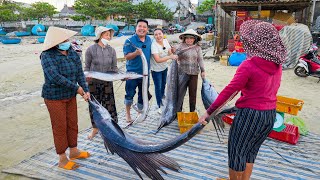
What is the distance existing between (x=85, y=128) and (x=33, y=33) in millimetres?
33328

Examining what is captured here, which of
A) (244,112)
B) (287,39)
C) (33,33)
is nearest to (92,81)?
(244,112)

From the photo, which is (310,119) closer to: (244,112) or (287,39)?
(244,112)

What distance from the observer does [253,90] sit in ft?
6.60

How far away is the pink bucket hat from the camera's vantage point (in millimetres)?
1885

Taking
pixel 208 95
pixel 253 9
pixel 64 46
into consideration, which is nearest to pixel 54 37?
pixel 64 46

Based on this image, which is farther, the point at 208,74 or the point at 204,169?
the point at 208,74

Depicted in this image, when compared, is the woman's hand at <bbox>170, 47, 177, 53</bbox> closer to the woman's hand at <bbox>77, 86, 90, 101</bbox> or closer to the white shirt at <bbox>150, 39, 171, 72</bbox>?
the white shirt at <bbox>150, 39, 171, 72</bbox>

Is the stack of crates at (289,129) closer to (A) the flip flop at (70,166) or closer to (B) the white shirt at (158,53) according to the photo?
(B) the white shirt at (158,53)

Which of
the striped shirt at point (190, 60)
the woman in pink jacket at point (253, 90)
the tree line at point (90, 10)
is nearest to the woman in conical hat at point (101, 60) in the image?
the striped shirt at point (190, 60)

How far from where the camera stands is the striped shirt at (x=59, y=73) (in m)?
2.66

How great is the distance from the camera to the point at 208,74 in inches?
355

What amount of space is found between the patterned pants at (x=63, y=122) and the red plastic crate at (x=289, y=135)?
284cm

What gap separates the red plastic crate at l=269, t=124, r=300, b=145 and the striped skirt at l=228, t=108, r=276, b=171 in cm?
157

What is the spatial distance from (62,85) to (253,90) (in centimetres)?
197
